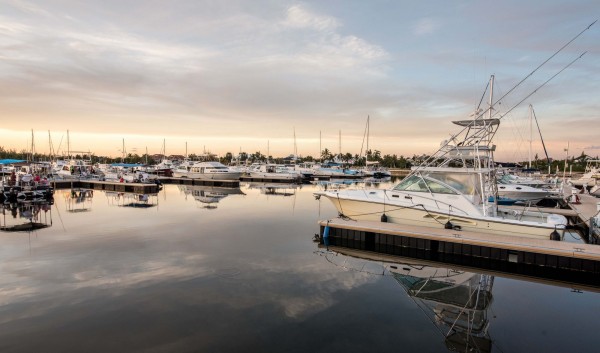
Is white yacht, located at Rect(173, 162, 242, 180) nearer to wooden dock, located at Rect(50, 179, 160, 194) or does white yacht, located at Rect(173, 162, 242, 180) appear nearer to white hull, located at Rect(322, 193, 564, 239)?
wooden dock, located at Rect(50, 179, 160, 194)

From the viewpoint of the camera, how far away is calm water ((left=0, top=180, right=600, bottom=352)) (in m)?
7.92

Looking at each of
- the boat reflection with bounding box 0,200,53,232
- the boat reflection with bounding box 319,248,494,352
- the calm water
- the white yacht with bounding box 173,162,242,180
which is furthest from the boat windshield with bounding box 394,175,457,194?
the white yacht with bounding box 173,162,242,180

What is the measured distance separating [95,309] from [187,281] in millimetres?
2633

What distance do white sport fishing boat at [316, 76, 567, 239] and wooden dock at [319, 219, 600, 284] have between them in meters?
0.66

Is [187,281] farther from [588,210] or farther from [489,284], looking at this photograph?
[588,210]

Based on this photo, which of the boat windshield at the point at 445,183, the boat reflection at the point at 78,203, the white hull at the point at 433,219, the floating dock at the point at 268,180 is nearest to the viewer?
the white hull at the point at 433,219

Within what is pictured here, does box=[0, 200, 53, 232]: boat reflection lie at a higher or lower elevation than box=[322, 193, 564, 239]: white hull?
lower

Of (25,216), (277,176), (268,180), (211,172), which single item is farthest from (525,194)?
(211,172)

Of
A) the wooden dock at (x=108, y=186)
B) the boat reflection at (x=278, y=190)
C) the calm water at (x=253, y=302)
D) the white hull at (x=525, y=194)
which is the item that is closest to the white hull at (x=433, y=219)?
the calm water at (x=253, y=302)

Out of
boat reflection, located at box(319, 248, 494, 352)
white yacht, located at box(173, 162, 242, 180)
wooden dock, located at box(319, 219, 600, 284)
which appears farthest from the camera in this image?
white yacht, located at box(173, 162, 242, 180)

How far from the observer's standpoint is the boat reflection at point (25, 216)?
783 inches

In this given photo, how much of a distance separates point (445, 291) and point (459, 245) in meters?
3.43

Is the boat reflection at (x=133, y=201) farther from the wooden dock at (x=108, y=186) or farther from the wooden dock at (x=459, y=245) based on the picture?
the wooden dock at (x=459, y=245)

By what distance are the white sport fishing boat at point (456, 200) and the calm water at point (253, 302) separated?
2.61 m
